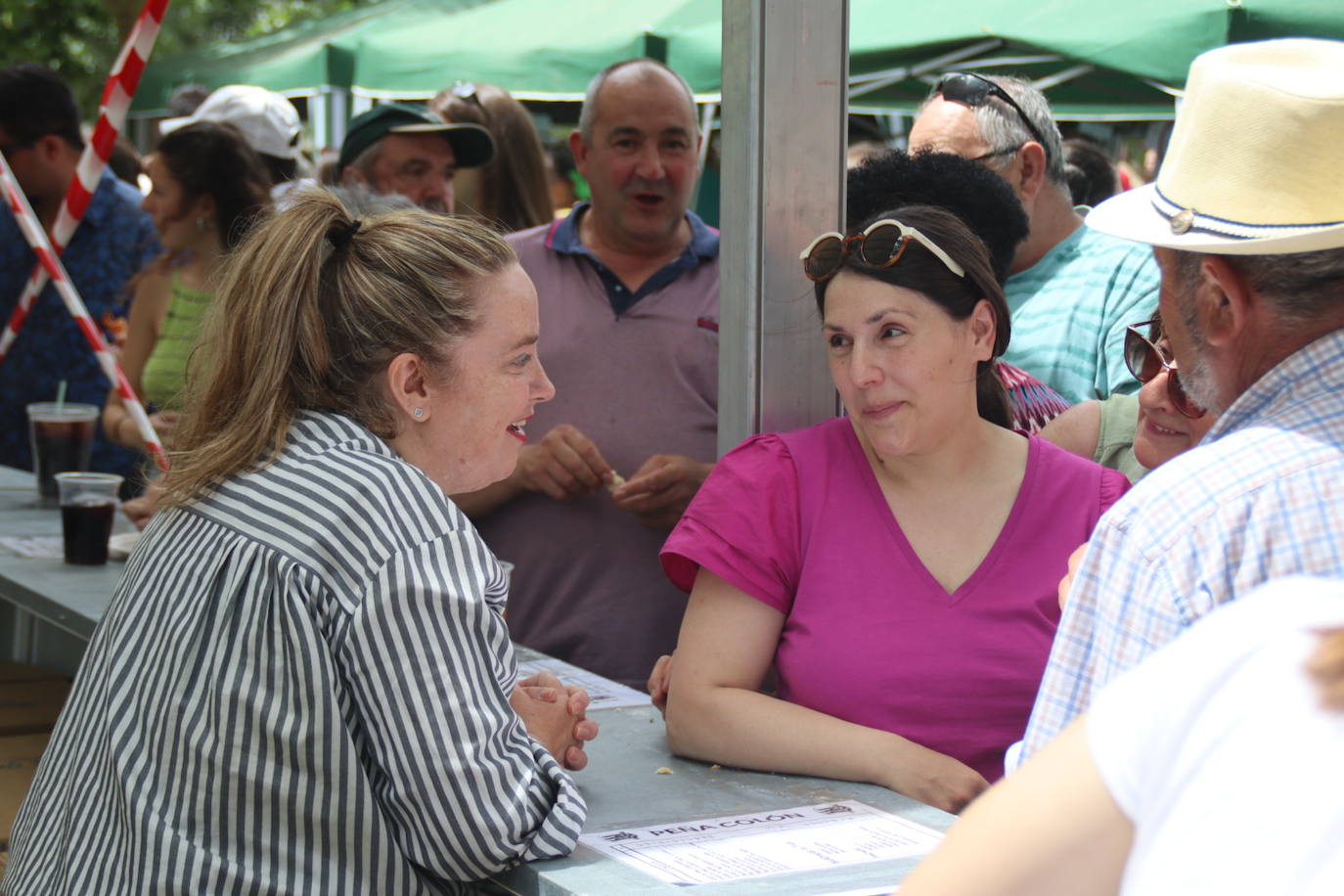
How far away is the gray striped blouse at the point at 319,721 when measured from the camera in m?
1.66

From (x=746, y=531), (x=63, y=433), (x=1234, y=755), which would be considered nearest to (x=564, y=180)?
(x=63, y=433)

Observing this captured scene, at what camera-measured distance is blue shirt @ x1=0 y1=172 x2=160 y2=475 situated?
4.91m

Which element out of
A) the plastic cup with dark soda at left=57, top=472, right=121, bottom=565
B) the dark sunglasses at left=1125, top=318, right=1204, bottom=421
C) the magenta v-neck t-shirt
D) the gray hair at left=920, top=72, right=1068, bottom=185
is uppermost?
the gray hair at left=920, top=72, right=1068, bottom=185

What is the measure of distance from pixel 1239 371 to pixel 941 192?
4.44 ft

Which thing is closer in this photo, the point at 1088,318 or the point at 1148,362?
the point at 1148,362

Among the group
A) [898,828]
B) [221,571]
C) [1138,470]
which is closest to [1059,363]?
[1138,470]

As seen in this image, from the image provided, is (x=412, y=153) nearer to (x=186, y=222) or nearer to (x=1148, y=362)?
(x=186, y=222)

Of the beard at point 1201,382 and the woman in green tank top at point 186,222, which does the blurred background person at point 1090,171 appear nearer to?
the woman in green tank top at point 186,222

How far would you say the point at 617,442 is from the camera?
332 centimetres

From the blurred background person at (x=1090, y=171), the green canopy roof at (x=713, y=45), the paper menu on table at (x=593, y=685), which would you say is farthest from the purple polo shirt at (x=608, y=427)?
the green canopy roof at (x=713, y=45)

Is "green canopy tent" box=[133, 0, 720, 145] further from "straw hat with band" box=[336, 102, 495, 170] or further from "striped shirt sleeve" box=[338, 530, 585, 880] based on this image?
"striped shirt sleeve" box=[338, 530, 585, 880]

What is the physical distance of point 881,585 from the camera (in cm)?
220

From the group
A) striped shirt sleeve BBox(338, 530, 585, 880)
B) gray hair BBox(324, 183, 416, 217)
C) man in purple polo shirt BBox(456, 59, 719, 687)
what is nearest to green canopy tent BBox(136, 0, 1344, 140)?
man in purple polo shirt BBox(456, 59, 719, 687)

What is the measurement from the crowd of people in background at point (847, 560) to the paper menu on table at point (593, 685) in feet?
0.66
